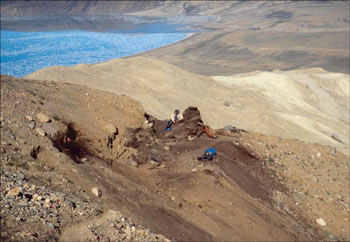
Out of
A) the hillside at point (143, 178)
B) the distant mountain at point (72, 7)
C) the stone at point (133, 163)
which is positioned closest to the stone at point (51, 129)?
the hillside at point (143, 178)

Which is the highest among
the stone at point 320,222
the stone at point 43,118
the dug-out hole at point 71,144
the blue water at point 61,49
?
the stone at point 43,118

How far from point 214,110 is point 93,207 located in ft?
37.3

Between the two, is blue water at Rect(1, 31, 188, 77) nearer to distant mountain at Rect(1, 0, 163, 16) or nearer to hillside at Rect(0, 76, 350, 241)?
hillside at Rect(0, 76, 350, 241)

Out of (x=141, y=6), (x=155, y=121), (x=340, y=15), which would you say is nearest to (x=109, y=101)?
(x=155, y=121)

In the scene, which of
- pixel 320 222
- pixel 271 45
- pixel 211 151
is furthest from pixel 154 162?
pixel 271 45

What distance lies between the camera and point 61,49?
38.1 metres

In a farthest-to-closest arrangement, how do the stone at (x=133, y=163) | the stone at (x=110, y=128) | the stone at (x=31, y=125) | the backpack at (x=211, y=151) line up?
1. the stone at (x=110, y=128)
2. the backpack at (x=211, y=151)
3. the stone at (x=133, y=163)
4. the stone at (x=31, y=125)

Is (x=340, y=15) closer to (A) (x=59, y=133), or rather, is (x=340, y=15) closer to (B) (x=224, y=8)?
(B) (x=224, y=8)

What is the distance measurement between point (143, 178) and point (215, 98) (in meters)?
10.8

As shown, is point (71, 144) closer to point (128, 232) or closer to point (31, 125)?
point (31, 125)

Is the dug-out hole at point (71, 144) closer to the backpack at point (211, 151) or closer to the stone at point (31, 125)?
the stone at point (31, 125)

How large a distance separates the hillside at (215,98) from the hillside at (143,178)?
3956 mm

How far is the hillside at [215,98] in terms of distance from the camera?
49.1ft

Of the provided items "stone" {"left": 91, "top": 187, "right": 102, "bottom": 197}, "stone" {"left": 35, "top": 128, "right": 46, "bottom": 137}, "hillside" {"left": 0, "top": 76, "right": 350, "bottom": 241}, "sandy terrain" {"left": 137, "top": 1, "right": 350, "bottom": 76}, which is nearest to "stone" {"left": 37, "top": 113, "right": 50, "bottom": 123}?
"hillside" {"left": 0, "top": 76, "right": 350, "bottom": 241}
